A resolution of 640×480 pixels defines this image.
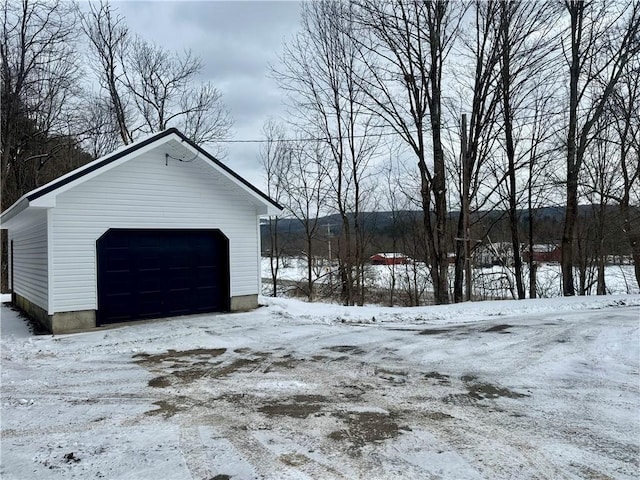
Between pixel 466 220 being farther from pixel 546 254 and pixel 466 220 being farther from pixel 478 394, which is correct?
pixel 478 394

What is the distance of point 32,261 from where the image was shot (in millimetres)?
10555

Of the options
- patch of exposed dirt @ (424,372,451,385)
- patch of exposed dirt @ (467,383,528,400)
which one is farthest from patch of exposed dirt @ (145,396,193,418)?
patch of exposed dirt @ (467,383,528,400)

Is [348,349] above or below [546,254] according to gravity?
below

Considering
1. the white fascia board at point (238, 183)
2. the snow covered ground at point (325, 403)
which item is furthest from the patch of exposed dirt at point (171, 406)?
the white fascia board at point (238, 183)

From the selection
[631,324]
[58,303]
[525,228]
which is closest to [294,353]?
[58,303]

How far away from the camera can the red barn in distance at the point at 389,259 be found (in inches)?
1172

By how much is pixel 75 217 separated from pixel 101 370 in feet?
13.8

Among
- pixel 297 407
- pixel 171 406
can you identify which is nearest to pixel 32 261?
pixel 171 406

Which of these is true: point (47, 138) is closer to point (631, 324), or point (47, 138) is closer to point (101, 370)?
point (101, 370)

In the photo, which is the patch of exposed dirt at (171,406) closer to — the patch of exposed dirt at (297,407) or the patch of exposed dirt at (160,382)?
the patch of exposed dirt at (160,382)

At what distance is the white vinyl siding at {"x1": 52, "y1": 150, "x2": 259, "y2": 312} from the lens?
880 centimetres

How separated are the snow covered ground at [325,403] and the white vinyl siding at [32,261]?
54.0 inches

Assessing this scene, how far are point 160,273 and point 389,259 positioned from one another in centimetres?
2246

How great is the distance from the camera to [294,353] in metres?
6.85
